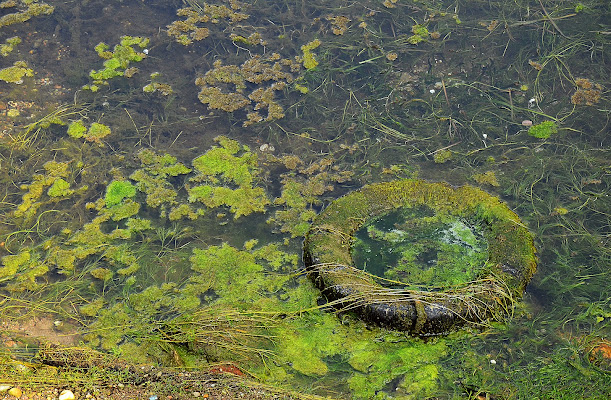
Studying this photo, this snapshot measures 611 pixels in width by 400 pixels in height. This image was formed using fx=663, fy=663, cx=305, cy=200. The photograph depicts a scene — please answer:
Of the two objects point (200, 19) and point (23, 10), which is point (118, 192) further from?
point (23, 10)

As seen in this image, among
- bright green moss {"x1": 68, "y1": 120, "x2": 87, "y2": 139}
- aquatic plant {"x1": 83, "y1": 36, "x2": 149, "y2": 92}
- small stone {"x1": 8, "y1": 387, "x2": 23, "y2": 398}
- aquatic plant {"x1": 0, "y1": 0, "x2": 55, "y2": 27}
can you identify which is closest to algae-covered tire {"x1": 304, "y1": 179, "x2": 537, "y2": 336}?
small stone {"x1": 8, "y1": 387, "x2": 23, "y2": 398}

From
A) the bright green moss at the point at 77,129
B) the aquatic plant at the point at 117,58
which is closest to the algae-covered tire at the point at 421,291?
the bright green moss at the point at 77,129

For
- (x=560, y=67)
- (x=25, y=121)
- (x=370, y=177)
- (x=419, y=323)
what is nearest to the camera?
(x=419, y=323)

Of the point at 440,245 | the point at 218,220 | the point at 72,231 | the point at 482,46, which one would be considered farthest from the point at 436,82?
the point at 72,231

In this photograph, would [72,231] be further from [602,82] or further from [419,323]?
[602,82]

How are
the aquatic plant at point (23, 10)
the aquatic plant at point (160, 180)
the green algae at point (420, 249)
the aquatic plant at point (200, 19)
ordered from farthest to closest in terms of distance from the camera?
the aquatic plant at point (23, 10) < the aquatic plant at point (200, 19) < the aquatic plant at point (160, 180) < the green algae at point (420, 249)

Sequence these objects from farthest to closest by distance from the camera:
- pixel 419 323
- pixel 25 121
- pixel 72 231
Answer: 1. pixel 25 121
2. pixel 72 231
3. pixel 419 323

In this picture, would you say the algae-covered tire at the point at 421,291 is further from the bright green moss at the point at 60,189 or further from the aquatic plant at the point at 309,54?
the bright green moss at the point at 60,189
